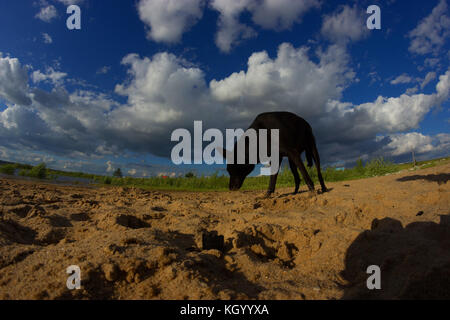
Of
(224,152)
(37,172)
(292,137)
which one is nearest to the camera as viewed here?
(292,137)

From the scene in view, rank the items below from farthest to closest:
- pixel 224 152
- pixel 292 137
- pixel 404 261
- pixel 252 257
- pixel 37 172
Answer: pixel 37 172 < pixel 224 152 < pixel 292 137 < pixel 252 257 < pixel 404 261

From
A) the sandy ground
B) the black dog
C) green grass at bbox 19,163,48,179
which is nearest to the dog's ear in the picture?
the black dog

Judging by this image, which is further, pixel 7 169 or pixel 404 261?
pixel 7 169

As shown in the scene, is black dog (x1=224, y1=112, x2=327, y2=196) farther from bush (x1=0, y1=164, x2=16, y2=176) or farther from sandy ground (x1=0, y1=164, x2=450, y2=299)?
bush (x1=0, y1=164, x2=16, y2=176)

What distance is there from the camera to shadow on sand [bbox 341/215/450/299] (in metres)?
1.45

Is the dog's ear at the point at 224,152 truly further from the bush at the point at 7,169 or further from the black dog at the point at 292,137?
the bush at the point at 7,169

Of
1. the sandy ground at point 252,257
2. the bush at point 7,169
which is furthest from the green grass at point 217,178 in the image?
the sandy ground at point 252,257

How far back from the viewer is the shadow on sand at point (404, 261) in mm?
1448

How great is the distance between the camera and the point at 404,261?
1.71 m

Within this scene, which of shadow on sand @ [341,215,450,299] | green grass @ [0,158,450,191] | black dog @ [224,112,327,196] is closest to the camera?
shadow on sand @ [341,215,450,299]

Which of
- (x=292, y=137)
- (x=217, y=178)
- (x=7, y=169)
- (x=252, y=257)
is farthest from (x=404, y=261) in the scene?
(x=7, y=169)

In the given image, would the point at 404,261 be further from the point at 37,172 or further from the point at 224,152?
the point at 37,172

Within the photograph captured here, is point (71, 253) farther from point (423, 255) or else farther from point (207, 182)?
point (207, 182)
